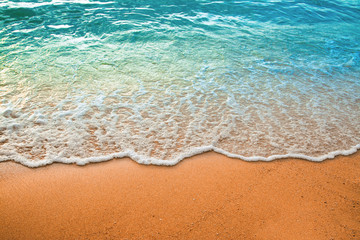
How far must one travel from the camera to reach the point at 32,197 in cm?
241

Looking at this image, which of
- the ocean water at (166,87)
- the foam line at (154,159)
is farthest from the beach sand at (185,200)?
the ocean water at (166,87)

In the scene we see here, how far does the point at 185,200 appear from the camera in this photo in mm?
2447

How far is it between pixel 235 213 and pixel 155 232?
864 mm

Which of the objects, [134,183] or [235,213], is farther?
[134,183]

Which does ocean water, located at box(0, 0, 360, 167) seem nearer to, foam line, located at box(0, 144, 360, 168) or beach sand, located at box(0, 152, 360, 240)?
foam line, located at box(0, 144, 360, 168)

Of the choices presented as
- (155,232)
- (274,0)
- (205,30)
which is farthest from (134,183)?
(274,0)

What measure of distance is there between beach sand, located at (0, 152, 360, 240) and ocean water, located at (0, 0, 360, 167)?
24 centimetres

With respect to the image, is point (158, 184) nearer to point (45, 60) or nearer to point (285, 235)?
point (285, 235)

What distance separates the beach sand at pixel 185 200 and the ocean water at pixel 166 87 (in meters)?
0.24

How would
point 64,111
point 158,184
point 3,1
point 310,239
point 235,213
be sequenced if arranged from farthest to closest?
point 3,1 < point 64,111 < point 158,184 < point 235,213 < point 310,239

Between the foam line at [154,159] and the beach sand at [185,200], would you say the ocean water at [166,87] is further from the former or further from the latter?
the beach sand at [185,200]

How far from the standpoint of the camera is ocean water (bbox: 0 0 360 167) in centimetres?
324

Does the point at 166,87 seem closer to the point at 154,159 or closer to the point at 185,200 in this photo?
the point at 154,159

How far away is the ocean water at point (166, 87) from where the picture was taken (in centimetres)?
324
